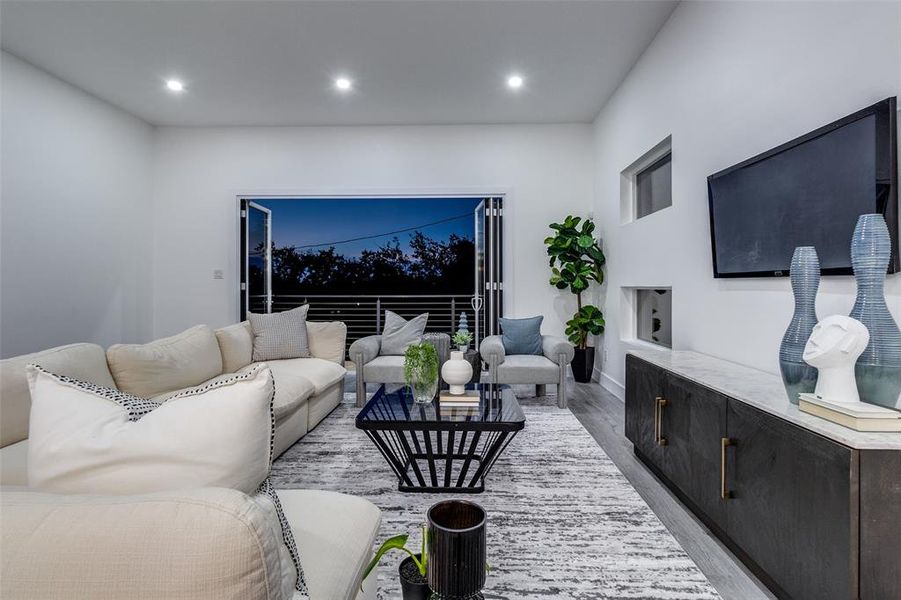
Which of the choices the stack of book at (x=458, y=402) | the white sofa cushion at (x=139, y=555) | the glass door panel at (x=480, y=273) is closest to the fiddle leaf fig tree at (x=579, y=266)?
the glass door panel at (x=480, y=273)

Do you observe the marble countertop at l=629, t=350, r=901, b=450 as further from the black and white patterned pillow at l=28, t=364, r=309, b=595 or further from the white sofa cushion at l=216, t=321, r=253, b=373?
the white sofa cushion at l=216, t=321, r=253, b=373

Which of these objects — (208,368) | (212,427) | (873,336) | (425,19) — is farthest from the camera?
(425,19)

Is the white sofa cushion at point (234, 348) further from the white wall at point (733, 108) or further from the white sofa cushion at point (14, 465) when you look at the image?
the white wall at point (733, 108)

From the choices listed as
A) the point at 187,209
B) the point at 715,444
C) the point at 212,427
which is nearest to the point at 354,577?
the point at 212,427

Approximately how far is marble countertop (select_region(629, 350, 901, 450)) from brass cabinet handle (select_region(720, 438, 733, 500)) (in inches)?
7.4

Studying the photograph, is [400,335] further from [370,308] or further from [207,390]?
[207,390]

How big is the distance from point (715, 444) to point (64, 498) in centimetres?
213

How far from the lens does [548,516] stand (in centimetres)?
215

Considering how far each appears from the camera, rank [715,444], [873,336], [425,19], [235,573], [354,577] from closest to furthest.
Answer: [235,573] → [354,577] → [873,336] → [715,444] → [425,19]

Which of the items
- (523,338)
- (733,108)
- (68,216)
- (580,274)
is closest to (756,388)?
(733,108)

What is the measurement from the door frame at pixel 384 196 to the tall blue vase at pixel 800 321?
3844mm

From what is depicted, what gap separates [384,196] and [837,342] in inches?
190

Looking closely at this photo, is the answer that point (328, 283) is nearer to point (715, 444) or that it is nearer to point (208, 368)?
point (208, 368)

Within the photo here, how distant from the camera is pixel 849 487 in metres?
1.24
